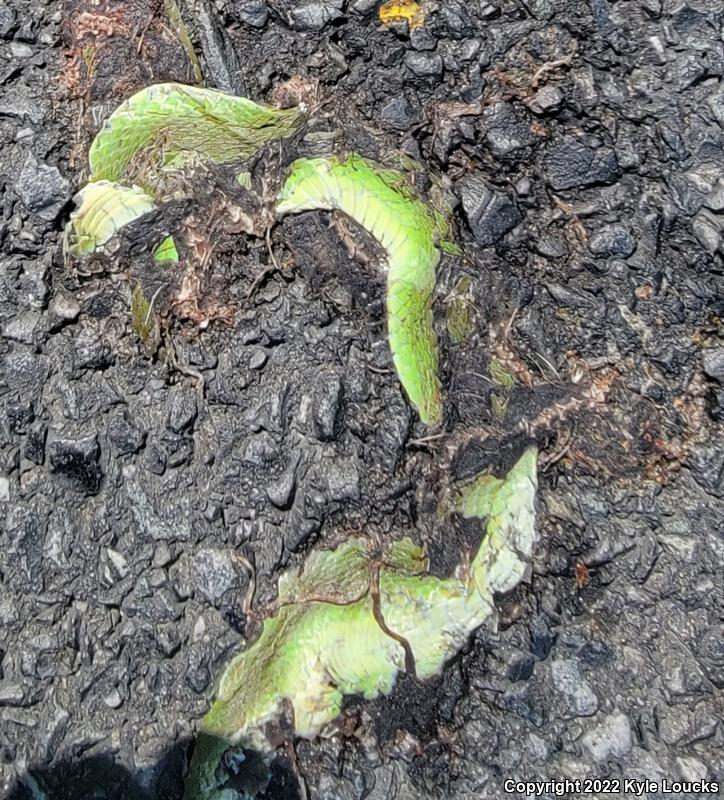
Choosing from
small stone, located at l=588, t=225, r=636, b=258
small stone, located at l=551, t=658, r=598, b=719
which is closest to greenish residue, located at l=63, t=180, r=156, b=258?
small stone, located at l=588, t=225, r=636, b=258

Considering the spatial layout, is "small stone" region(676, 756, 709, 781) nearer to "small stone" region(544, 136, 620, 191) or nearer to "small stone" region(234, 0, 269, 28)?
"small stone" region(544, 136, 620, 191)

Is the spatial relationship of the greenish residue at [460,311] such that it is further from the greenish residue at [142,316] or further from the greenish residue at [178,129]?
the greenish residue at [142,316]

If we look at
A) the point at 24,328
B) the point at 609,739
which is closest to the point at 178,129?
the point at 24,328

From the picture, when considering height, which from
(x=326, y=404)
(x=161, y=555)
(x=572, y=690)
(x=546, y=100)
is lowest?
(x=572, y=690)

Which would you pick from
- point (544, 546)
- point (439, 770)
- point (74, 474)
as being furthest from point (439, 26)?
point (439, 770)

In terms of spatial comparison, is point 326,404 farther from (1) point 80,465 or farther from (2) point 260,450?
(1) point 80,465
